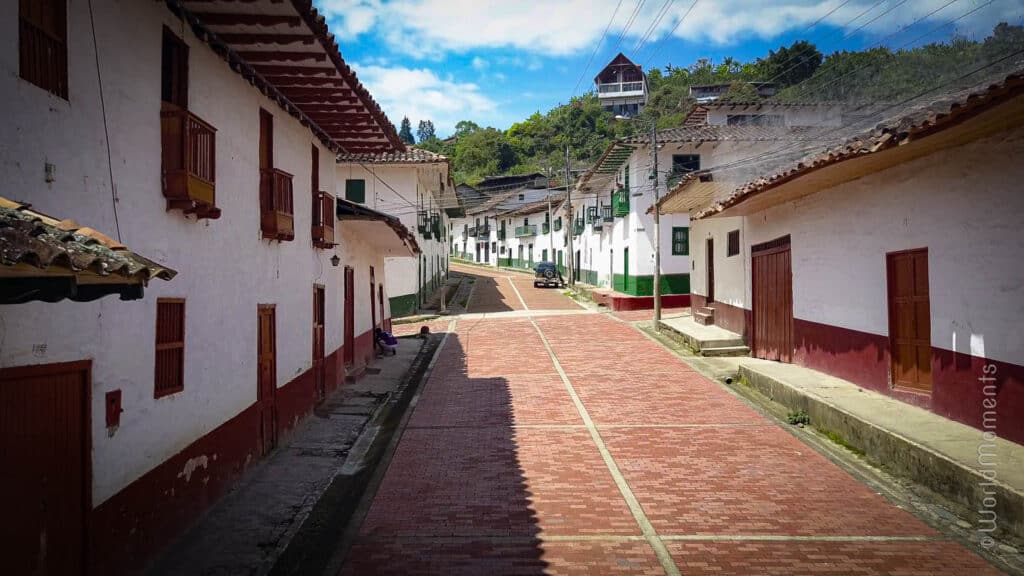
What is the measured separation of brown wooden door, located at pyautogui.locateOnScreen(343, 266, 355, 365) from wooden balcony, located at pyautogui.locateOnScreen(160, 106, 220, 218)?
824 centimetres

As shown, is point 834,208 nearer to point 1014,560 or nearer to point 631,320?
point 1014,560

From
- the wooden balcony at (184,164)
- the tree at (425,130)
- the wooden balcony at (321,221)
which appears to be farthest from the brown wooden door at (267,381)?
the tree at (425,130)

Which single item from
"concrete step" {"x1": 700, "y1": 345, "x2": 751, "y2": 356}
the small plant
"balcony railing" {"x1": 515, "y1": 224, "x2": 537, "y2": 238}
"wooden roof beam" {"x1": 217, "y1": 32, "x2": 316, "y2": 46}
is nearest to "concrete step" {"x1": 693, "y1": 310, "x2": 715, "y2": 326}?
"concrete step" {"x1": 700, "y1": 345, "x2": 751, "y2": 356}

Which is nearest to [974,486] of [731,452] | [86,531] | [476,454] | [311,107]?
[731,452]


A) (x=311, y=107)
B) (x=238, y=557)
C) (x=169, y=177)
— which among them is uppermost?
(x=311, y=107)

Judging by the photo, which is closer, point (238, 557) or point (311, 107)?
point (238, 557)

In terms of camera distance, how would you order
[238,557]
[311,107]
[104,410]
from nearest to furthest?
1. [104,410]
2. [238,557]
3. [311,107]

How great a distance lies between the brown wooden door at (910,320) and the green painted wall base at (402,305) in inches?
790

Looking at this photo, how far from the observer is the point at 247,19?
726 cm

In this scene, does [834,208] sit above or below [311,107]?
below

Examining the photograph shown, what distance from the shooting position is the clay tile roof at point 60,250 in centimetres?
290

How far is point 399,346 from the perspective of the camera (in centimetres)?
2042

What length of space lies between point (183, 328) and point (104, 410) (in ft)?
5.35

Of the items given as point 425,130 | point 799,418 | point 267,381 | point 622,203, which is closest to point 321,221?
point 267,381
